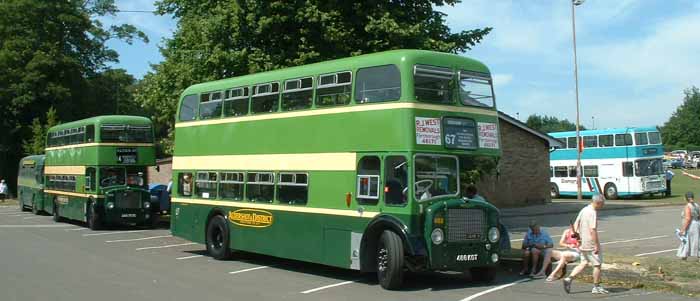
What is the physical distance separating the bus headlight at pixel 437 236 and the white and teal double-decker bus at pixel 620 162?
33437mm

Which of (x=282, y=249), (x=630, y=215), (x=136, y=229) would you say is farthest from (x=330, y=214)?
(x=630, y=215)

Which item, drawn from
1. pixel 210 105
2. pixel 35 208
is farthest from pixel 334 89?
pixel 35 208

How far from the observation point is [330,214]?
13820 mm

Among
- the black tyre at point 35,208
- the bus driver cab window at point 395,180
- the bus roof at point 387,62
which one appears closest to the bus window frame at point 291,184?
the bus roof at point 387,62

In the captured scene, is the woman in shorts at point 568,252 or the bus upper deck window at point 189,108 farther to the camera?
the bus upper deck window at point 189,108

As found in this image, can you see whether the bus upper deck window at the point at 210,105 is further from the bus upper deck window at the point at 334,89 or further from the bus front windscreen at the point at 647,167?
the bus front windscreen at the point at 647,167

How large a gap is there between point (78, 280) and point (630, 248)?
41.8 ft

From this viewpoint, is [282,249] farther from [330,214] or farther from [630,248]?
[630,248]

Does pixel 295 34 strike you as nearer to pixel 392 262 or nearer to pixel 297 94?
pixel 297 94

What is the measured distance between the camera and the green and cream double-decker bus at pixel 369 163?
12.2 metres

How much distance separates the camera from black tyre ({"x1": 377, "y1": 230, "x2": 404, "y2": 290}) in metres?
12.0

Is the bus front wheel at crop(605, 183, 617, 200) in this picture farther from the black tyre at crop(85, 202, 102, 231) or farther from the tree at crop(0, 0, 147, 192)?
the tree at crop(0, 0, 147, 192)

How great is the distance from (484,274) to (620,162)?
32.7 meters

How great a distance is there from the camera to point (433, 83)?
42.0 feet
